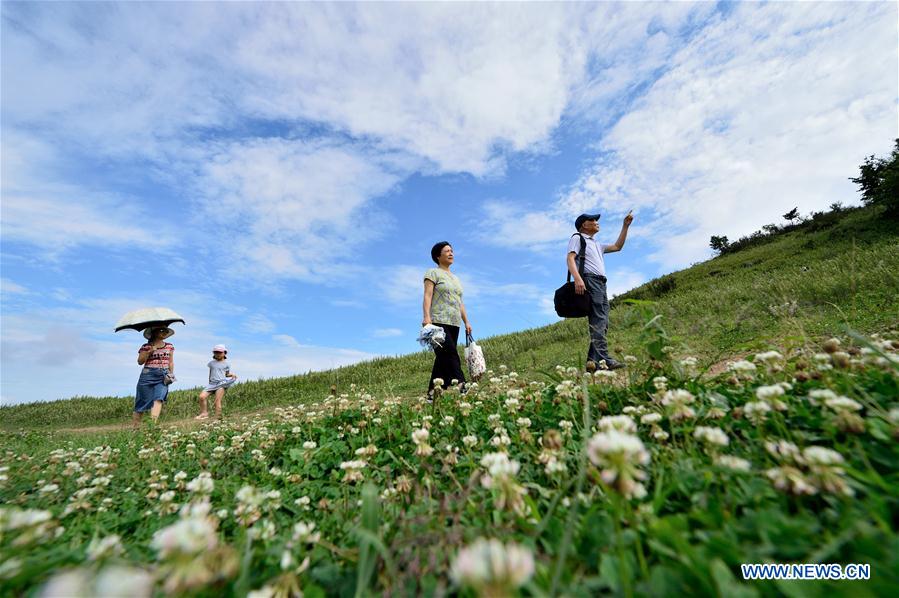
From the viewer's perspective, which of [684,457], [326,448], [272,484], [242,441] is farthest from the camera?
[242,441]

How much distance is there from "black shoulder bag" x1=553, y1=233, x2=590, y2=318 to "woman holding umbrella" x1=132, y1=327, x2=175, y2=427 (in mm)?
9611

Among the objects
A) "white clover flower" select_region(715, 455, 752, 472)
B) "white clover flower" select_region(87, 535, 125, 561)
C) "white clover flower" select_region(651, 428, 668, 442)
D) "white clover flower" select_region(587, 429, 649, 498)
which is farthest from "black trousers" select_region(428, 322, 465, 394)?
"white clover flower" select_region(587, 429, 649, 498)

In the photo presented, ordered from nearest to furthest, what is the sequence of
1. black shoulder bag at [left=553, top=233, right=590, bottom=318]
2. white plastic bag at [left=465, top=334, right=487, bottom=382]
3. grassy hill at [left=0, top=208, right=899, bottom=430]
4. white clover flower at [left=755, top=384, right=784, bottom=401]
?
1. white clover flower at [left=755, top=384, right=784, bottom=401]
2. black shoulder bag at [left=553, top=233, right=590, bottom=318]
3. grassy hill at [left=0, top=208, right=899, bottom=430]
4. white plastic bag at [left=465, top=334, right=487, bottom=382]

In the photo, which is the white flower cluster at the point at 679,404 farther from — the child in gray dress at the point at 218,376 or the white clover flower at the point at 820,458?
the child in gray dress at the point at 218,376

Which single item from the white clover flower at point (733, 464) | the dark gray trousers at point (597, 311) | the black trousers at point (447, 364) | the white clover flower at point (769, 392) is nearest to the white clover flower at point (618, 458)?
the white clover flower at point (733, 464)

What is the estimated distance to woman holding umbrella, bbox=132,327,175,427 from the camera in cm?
995

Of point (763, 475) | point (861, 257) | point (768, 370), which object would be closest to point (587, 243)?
point (768, 370)

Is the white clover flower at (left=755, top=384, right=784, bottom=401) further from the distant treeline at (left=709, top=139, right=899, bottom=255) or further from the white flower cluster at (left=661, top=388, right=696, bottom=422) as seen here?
the distant treeline at (left=709, top=139, right=899, bottom=255)

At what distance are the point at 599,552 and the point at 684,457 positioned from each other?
3.29ft

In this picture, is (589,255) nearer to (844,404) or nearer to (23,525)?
(844,404)

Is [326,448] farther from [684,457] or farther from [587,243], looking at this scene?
[587,243]

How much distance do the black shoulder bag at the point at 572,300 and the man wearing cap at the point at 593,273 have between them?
0.21 feet

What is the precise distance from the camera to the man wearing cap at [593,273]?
23.3 ft

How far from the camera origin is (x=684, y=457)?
217 centimetres
